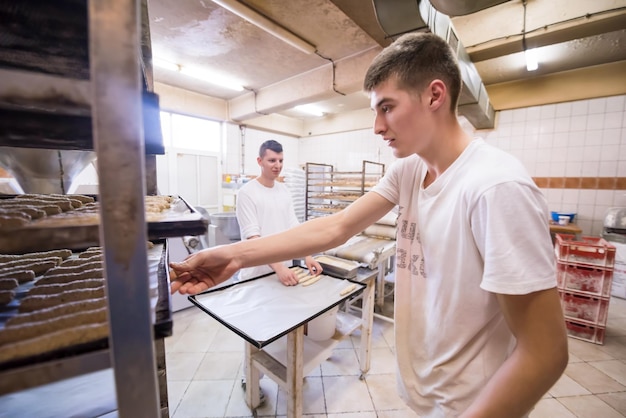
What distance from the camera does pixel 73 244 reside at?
400mm

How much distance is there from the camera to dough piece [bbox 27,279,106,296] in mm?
540

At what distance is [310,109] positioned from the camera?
5.80 metres

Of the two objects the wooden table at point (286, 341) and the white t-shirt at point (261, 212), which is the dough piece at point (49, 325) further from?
the white t-shirt at point (261, 212)

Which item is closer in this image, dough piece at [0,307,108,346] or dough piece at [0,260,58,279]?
dough piece at [0,307,108,346]

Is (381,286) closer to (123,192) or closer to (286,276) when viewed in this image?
(286,276)

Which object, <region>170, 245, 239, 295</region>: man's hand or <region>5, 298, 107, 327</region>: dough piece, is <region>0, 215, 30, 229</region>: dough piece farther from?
<region>170, 245, 239, 295</region>: man's hand

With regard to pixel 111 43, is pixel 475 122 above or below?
above

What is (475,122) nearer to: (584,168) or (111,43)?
(584,168)

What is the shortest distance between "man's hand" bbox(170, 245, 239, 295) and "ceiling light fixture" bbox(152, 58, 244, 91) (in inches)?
141

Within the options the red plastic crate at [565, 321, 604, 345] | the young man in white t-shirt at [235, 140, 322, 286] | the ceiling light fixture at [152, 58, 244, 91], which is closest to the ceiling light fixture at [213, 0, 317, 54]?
the young man in white t-shirt at [235, 140, 322, 286]

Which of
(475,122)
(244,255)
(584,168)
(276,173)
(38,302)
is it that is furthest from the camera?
(475,122)

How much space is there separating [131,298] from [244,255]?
54cm

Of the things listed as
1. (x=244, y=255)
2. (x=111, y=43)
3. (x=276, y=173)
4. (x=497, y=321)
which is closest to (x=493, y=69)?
(x=276, y=173)

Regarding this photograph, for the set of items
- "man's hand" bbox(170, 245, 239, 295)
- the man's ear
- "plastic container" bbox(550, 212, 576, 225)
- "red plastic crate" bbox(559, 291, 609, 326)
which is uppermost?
the man's ear
